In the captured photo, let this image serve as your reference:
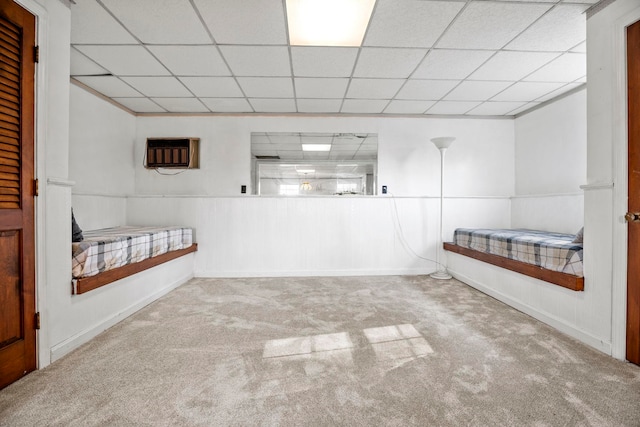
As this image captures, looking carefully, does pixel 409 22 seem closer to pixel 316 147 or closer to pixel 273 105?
pixel 273 105

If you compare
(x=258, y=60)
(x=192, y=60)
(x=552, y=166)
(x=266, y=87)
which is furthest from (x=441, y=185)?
(x=192, y=60)

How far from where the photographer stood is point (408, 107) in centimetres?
419

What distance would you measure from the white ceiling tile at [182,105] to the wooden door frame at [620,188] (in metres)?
4.21

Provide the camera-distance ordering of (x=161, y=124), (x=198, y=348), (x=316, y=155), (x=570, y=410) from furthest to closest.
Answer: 1. (x=316, y=155)
2. (x=161, y=124)
3. (x=198, y=348)
4. (x=570, y=410)

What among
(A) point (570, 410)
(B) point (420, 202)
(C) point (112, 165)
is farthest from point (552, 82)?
(C) point (112, 165)

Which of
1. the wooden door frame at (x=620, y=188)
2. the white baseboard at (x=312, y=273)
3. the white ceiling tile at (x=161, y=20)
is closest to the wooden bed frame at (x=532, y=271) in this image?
the wooden door frame at (x=620, y=188)

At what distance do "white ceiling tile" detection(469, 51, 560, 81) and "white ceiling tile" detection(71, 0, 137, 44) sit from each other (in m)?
3.42

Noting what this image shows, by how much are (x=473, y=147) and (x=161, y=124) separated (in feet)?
16.0

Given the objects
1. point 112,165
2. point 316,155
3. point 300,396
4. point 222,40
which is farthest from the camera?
point 316,155

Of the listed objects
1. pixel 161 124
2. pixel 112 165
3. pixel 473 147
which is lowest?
pixel 112 165

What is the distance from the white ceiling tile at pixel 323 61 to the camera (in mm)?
2711

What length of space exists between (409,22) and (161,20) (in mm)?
1988

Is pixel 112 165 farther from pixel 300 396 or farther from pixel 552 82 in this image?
pixel 552 82

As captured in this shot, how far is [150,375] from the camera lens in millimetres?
1697
